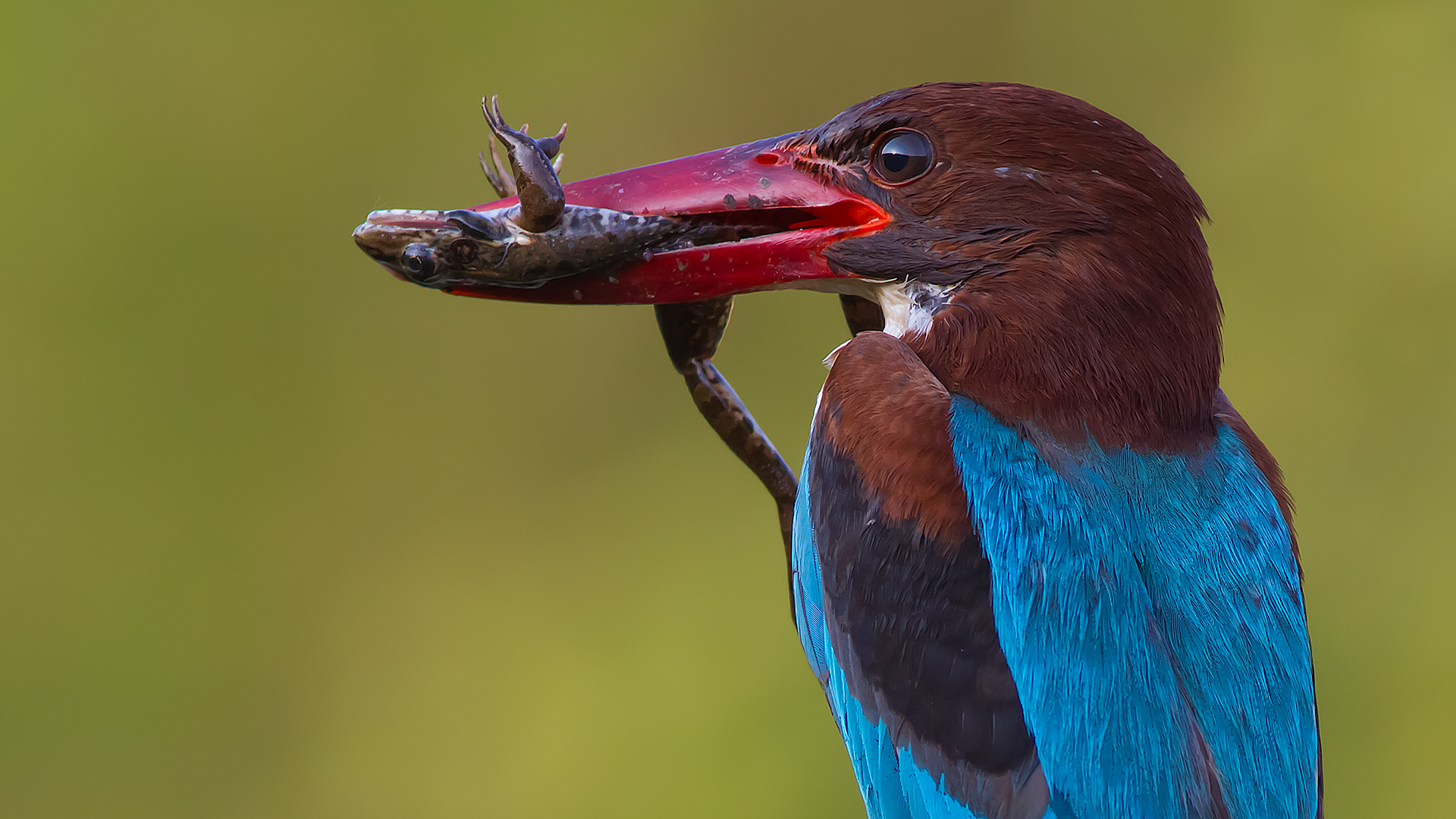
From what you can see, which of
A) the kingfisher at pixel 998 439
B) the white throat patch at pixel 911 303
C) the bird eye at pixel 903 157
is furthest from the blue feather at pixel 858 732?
the bird eye at pixel 903 157

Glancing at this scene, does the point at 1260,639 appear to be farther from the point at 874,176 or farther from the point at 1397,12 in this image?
the point at 1397,12

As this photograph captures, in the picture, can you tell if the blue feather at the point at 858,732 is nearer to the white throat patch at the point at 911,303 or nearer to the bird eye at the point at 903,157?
the white throat patch at the point at 911,303

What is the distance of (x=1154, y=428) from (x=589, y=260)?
23.3 inches

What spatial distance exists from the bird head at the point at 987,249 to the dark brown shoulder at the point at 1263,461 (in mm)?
80

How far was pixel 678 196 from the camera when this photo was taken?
1420mm

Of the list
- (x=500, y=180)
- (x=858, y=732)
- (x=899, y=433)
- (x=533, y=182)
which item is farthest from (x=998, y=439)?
(x=500, y=180)

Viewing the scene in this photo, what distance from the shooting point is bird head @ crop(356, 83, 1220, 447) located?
4.27ft

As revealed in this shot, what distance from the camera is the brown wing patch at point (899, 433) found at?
4.08 feet

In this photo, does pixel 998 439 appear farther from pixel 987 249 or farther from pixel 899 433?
pixel 987 249

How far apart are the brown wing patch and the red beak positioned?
0.46ft

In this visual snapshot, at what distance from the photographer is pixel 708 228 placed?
142 cm

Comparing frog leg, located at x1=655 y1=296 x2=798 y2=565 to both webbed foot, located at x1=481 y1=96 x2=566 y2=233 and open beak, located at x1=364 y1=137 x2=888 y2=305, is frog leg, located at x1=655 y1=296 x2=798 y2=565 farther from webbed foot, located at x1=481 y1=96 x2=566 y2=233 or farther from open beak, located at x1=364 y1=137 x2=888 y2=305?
webbed foot, located at x1=481 y1=96 x2=566 y2=233

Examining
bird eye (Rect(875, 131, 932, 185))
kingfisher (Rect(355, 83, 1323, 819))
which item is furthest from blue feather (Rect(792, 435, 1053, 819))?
bird eye (Rect(875, 131, 932, 185))

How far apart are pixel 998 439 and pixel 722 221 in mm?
387
